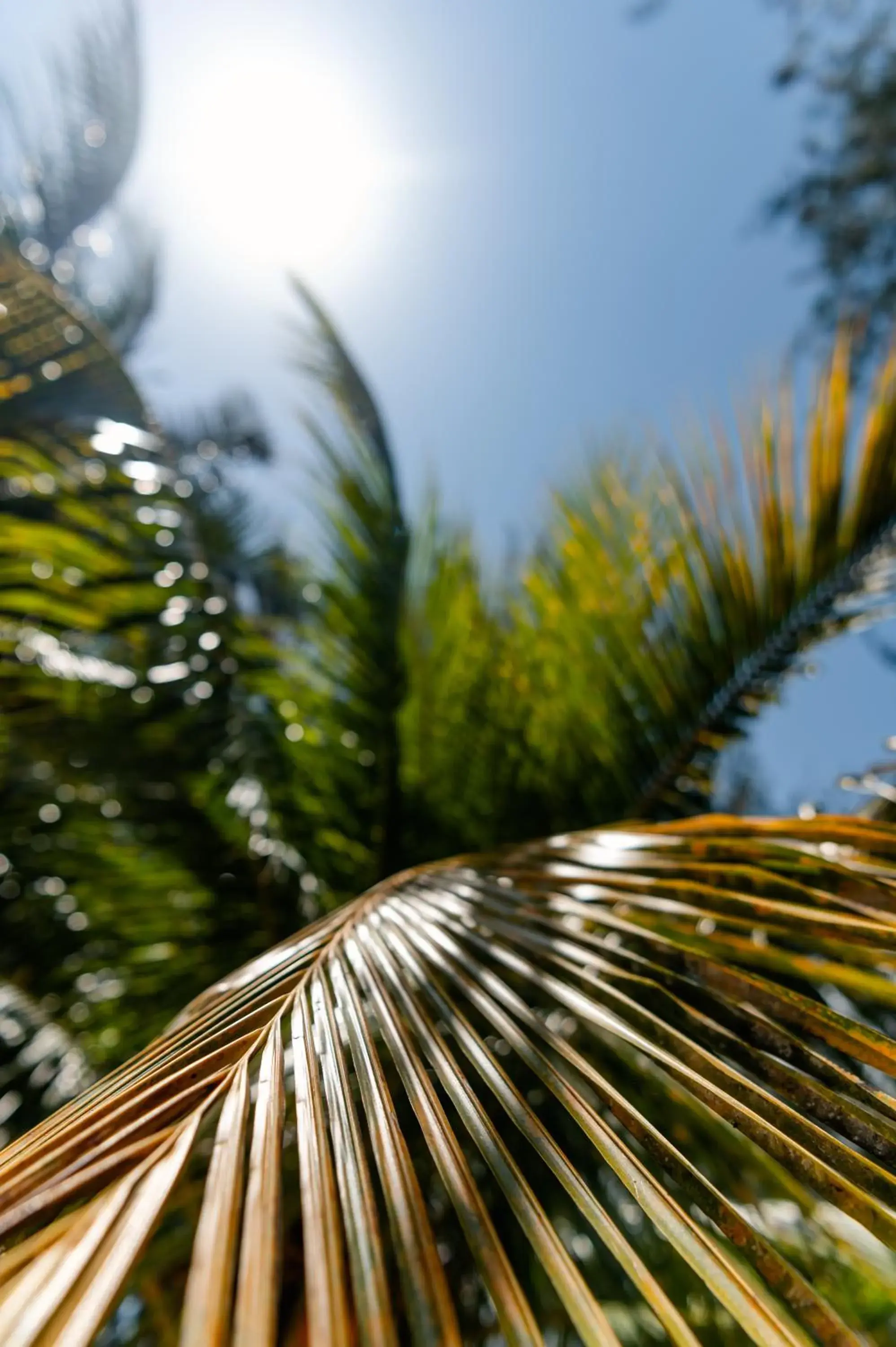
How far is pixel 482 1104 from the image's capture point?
58cm

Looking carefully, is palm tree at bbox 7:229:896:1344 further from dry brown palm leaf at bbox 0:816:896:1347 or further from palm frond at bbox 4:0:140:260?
palm frond at bbox 4:0:140:260

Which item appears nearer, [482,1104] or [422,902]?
[482,1104]

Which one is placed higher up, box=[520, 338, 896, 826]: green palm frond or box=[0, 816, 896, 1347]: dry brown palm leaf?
box=[520, 338, 896, 826]: green palm frond

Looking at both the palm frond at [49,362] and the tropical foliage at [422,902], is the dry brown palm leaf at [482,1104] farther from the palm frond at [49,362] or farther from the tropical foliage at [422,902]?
the palm frond at [49,362]

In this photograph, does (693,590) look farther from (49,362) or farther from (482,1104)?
(49,362)

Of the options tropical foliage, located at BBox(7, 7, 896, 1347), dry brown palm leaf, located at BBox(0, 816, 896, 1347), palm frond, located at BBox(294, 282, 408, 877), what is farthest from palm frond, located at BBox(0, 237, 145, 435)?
dry brown palm leaf, located at BBox(0, 816, 896, 1347)

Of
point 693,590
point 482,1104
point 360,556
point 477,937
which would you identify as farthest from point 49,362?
point 482,1104

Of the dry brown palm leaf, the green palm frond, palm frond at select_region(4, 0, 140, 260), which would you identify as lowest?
the dry brown palm leaf

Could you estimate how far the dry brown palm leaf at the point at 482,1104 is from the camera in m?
0.29

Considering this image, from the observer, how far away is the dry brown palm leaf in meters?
0.29

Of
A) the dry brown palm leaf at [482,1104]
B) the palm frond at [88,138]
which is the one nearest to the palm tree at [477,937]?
the dry brown palm leaf at [482,1104]

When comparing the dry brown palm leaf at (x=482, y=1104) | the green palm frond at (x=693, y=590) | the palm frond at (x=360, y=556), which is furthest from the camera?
the palm frond at (x=360, y=556)

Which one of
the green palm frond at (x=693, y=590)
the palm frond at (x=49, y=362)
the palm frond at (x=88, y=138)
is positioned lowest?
the green palm frond at (x=693, y=590)

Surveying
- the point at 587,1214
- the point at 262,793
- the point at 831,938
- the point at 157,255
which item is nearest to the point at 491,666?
the point at 262,793
